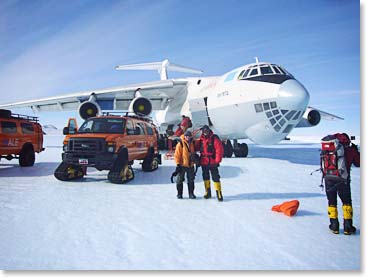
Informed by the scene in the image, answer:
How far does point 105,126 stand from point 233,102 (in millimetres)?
4357

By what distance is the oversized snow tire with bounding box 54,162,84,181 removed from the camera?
5992 mm

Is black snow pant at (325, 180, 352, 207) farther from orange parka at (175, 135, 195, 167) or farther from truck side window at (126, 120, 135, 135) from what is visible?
truck side window at (126, 120, 135, 135)

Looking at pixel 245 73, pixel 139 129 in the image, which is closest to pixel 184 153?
pixel 139 129

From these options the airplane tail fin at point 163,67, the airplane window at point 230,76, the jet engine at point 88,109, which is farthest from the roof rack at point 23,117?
the airplane tail fin at point 163,67

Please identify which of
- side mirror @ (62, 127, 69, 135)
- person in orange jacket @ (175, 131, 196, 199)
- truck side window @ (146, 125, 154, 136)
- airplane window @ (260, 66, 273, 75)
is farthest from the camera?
truck side window @ (146, 125, 154, 136)

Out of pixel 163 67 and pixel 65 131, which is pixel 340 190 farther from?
pixel 163 67

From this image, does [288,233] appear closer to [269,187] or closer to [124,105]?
[269,187]

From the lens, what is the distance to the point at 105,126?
6.63 m

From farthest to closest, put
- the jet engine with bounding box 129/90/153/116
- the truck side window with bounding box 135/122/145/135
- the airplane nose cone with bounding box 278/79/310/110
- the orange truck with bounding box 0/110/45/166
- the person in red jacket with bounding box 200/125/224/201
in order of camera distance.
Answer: the jet engine with bounding box 129/90/153/116 < the orange truck with bounding box 0/110/45/166 < the truck side window with bounding box 135/122/145/135 < the airplane nose cone with bounding box 278/79/310/110 < the person in red jacket with bounding box 200/125/224/201

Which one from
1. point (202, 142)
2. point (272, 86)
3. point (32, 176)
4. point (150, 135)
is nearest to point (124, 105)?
point (150, 135)

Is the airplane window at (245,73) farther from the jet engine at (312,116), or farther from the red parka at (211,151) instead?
the red parka at (211,151)

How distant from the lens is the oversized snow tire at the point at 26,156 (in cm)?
838

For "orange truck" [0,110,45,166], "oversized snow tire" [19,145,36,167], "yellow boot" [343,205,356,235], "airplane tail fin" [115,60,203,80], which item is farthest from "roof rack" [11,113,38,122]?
"airplane tail fin" [115,60,203,80]

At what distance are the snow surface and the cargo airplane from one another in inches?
107
